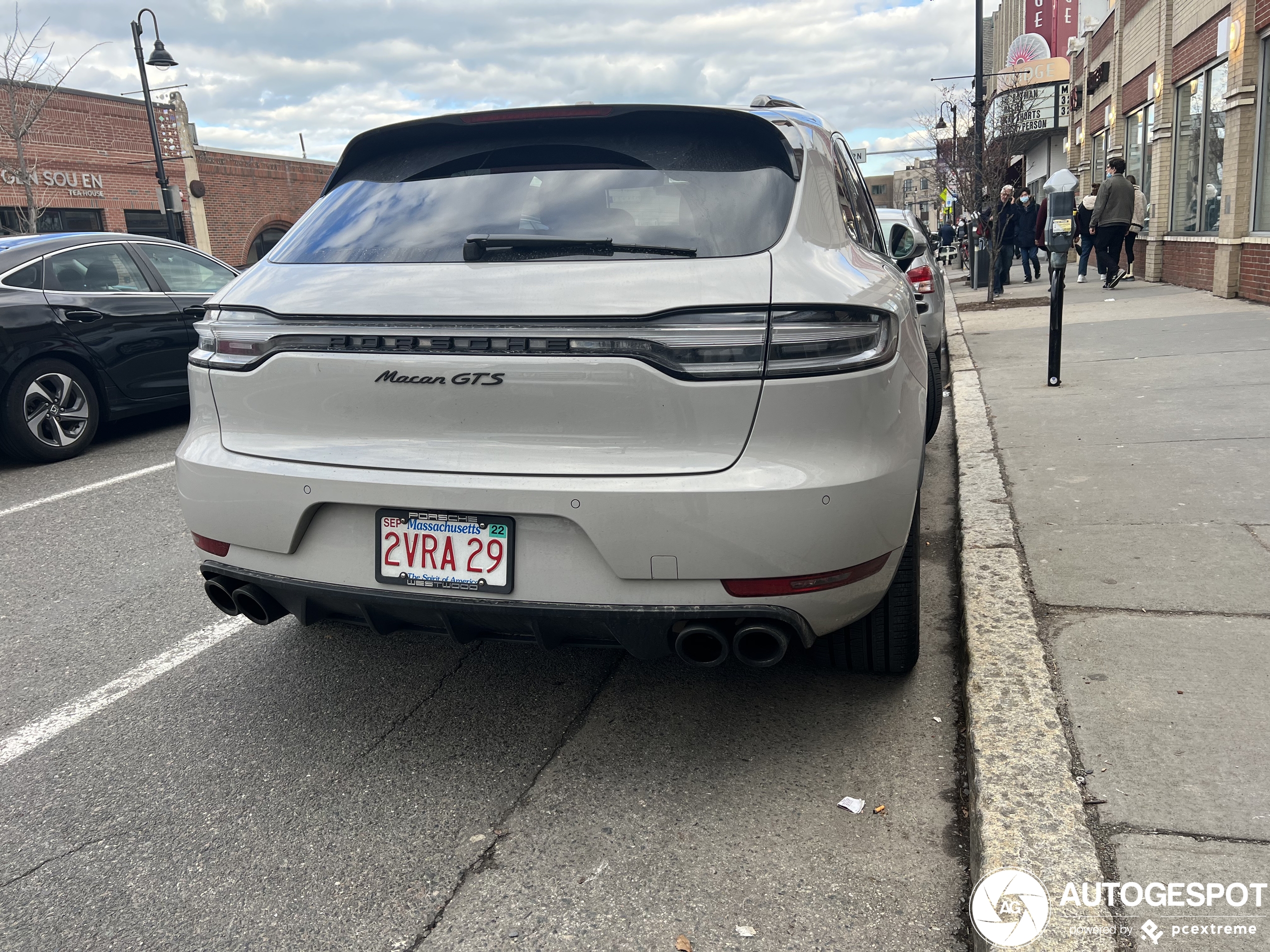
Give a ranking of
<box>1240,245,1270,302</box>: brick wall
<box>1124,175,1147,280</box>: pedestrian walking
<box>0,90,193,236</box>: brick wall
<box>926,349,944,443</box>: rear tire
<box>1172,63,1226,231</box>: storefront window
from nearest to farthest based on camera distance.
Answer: <box>926,349,944,443</box>: rear tire, <box>1240,245,1270,302</box>: brick wall, <box>1172,63,1226,231</box>: storefront window, <box>1124,175,1147,280</box>: pedestrian walking, <box>0,90,193,236</box>: brick wall

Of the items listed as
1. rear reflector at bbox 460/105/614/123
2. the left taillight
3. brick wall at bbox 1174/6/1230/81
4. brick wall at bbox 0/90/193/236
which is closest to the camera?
rear reflector at bbox 460/105/614/123

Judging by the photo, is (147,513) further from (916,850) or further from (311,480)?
(916,850)

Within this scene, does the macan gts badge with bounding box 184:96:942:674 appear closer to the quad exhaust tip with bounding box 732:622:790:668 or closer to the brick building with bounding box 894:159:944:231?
the quad exhaust tip with bounding box 732:622:790:668

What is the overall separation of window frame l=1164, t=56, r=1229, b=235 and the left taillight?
7.18 meters

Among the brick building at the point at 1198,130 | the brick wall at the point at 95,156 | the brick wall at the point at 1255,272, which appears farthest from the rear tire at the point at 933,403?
the brick wall at the point at 95,156

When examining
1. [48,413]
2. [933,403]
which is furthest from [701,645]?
[48,413]

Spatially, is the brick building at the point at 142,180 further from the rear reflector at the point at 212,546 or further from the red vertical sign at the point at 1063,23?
the red vertical sign at the point at 1063,23

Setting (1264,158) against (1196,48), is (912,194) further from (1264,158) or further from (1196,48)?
(1264,158)

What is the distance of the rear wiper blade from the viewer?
2.63m

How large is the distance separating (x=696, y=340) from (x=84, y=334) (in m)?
6.47

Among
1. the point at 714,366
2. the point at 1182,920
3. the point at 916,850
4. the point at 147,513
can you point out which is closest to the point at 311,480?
the point at 714,366

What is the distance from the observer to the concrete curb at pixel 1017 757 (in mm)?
2168

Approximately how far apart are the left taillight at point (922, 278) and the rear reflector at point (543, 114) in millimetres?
5198

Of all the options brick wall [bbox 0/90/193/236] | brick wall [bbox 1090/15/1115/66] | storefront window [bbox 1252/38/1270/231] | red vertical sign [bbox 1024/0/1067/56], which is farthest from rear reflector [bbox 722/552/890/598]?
red vertical sign [bbox 1024/0/1067/56]
